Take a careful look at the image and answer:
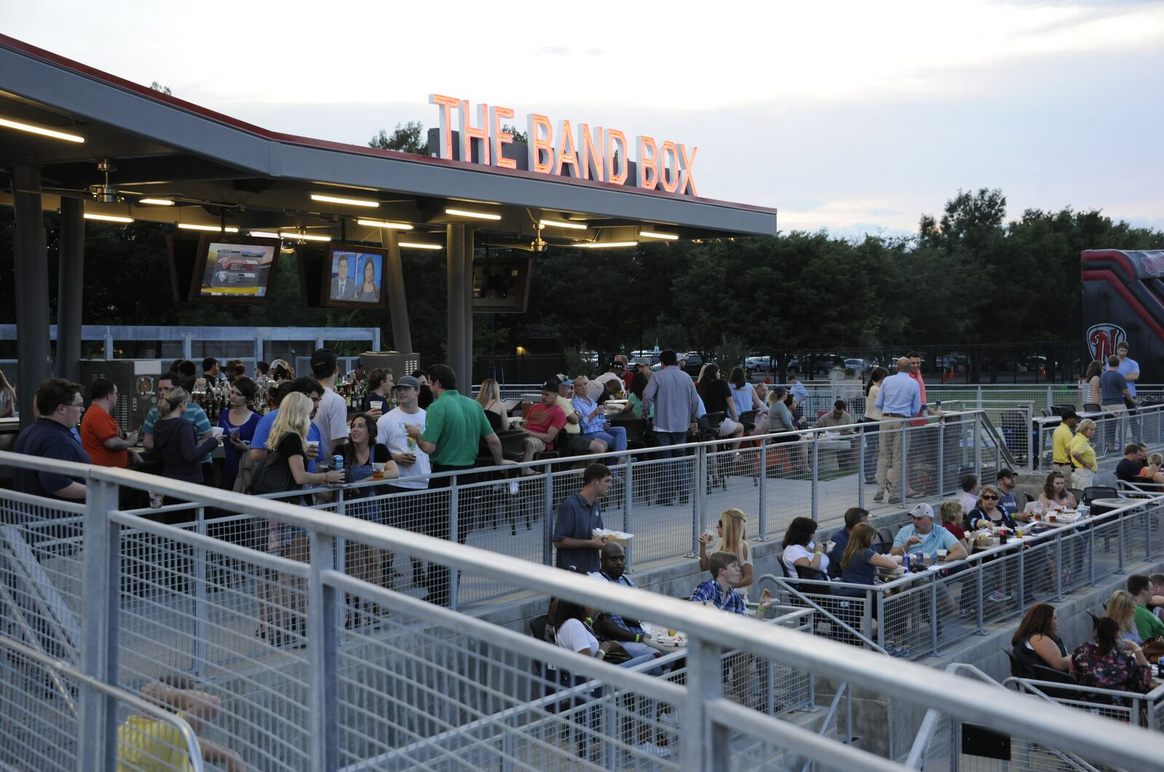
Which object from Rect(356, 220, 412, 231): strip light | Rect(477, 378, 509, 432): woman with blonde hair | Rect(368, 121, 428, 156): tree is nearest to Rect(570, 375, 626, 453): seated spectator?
Rect(477, 378, 509, 432): woman with blonde hair

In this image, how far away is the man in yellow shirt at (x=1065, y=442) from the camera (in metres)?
17.7

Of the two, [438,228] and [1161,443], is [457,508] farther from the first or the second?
[1161,443]

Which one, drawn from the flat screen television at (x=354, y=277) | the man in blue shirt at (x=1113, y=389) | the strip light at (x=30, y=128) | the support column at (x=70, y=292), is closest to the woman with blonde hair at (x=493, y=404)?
the strip light at (x=30, y=128)

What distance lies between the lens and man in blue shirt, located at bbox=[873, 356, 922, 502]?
50.7ft

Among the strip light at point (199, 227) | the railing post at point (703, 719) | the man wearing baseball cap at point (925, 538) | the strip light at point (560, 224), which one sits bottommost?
the man wearing baseball cap at point (925, 538)

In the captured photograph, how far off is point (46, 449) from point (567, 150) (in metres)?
14.9

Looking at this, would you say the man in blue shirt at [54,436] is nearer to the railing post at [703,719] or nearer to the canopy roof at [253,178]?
the canopy roof at [253,178]

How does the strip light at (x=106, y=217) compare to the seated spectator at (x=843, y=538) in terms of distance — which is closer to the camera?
the seated spectator at (x=843, y=538)

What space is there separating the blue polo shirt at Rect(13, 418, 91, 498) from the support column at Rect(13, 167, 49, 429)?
280 inches

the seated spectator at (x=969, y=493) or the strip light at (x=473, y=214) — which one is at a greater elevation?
the strip light at (x=473, y=214)

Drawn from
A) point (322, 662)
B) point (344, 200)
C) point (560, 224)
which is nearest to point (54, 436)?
point (322, 662)

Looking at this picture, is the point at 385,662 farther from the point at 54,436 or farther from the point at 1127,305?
the point at 1127,305

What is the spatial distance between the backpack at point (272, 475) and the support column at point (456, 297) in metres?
10.9

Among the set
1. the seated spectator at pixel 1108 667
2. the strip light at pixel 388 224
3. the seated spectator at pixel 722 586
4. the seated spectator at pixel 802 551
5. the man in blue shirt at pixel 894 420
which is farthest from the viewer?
the strip light at pixel 388 224
